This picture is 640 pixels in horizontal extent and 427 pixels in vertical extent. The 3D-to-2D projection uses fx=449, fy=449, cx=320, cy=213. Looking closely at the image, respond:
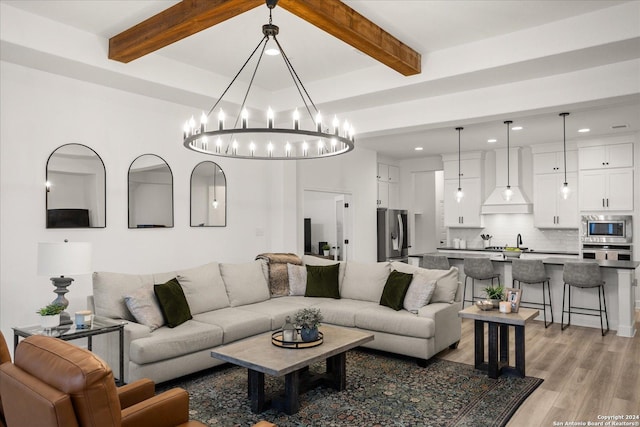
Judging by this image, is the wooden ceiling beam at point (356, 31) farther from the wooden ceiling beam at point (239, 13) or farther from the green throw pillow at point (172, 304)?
the green throw pillow at point (172, 304)

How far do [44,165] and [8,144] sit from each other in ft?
1.08

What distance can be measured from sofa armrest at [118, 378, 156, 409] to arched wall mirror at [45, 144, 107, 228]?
255 cm

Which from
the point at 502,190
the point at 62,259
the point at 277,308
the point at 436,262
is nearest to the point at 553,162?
the point at 502,190

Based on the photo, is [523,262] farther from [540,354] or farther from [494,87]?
[494,87]

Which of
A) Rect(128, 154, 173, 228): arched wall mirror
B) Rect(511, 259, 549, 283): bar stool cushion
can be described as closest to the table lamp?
Rect(128, 154, 173, 228): arched wall mirror

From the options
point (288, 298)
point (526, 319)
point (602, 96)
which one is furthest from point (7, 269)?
point (602, 96)

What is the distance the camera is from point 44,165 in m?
4.17

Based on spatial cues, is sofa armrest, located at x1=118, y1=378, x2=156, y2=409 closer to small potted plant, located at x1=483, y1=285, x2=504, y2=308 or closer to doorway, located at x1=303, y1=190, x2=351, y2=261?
small potted plant, located at x1=483, y1=285, x2=504, y2=308

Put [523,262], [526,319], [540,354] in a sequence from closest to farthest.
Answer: [526,319] → [540,354] → [523,262]

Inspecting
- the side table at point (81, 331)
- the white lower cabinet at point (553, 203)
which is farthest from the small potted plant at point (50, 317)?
the white lower cabinet at point (553, 203)

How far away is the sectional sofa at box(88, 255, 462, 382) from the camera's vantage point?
3.74m

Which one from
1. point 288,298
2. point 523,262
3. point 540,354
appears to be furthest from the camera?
point 523,262

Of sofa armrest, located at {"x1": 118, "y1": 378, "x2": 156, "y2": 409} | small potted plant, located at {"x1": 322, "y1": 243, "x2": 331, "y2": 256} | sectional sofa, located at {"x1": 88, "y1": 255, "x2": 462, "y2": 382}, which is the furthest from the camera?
small potted plant, located at {"x1": 322, "y1": 243, "x2": 331, "y2": 256}

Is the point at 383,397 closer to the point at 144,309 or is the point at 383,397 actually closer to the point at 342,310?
the point at 342,310
